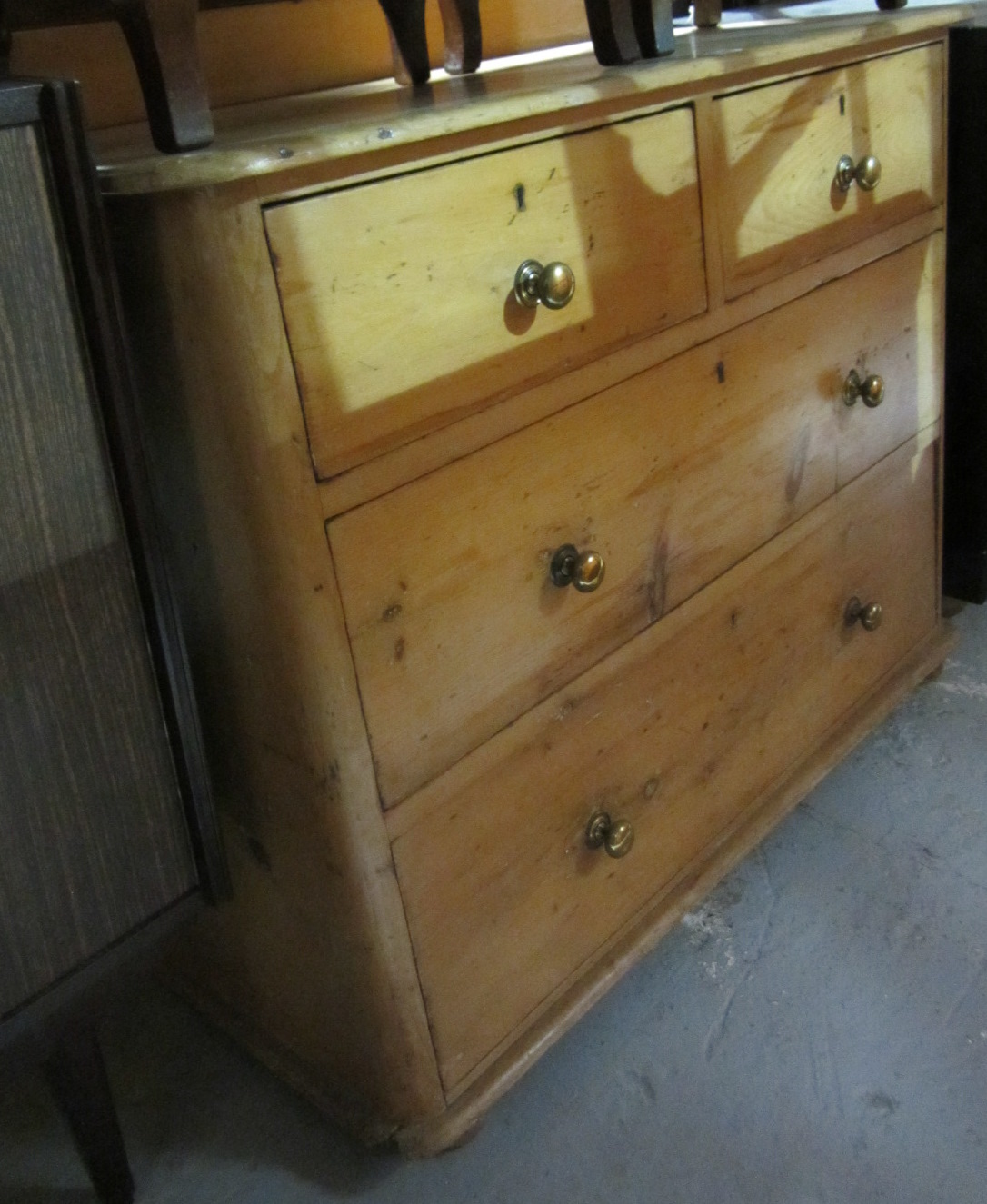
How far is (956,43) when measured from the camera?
4.66 feet

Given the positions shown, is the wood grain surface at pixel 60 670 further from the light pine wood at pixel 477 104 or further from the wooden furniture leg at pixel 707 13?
the wooden furniture leg at pixel 707 13

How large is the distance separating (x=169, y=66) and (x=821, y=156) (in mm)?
670

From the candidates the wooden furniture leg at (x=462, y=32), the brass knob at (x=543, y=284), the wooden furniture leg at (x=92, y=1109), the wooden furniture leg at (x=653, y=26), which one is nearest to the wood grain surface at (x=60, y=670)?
the wooden furniture leg at (x=92, y=1109)

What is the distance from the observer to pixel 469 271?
2.64ft

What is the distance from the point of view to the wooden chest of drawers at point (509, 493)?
2.43 ft

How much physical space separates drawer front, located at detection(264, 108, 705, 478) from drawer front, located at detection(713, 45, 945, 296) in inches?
2.8

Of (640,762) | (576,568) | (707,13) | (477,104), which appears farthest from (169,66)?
(707,13)

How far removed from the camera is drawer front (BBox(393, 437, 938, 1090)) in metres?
0.94

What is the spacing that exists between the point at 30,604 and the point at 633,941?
69 centimetres

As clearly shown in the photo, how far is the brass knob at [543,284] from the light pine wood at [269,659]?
0.21m

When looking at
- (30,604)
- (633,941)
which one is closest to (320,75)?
(30,604)

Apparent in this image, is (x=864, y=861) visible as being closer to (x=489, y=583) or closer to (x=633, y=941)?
(x=633, y=941)

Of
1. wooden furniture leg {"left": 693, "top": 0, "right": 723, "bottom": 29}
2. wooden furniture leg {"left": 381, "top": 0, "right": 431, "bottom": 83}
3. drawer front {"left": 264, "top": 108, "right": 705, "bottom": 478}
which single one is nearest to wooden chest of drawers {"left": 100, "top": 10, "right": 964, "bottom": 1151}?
drawer front {"left": 264, "top": 108, "right": 705, "bottom": 478}

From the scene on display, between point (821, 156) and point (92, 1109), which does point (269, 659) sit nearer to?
point (92, 1109)
